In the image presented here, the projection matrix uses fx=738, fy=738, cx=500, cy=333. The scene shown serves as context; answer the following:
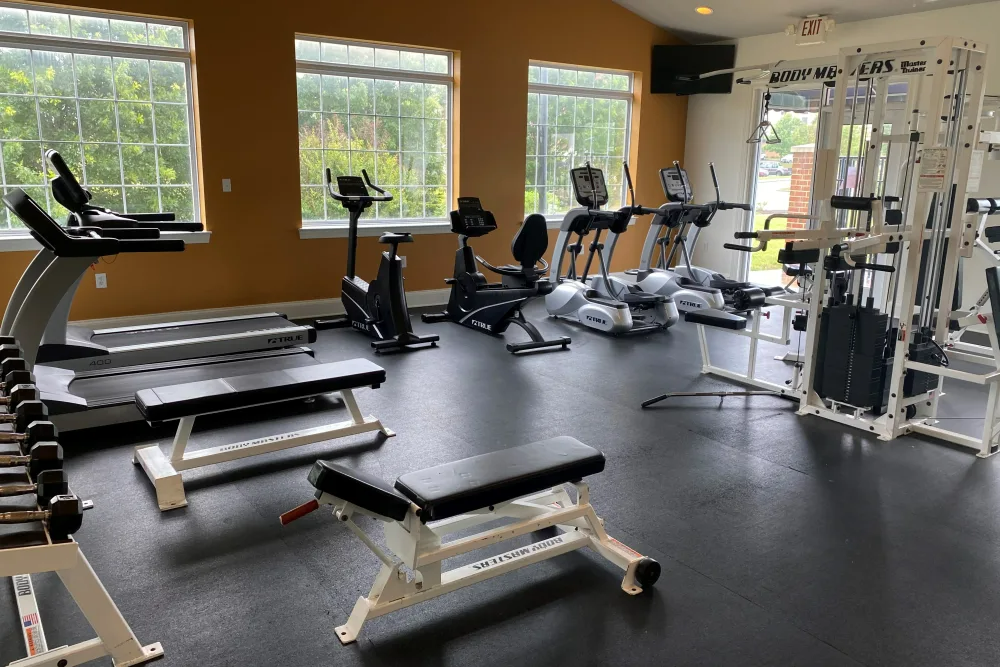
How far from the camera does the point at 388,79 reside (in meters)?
6.87

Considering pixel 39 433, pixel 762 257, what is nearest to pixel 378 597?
pixel 39 433

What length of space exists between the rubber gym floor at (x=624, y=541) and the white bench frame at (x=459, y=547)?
0.10 m

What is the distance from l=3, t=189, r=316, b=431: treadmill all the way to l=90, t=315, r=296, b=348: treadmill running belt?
38cm

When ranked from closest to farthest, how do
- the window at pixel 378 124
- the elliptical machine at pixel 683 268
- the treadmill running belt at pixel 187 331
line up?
1. the treadmill running belt at pixel 187 331
2. the window at pixel 378 124
3. the elliptical machine at pixel 683 268

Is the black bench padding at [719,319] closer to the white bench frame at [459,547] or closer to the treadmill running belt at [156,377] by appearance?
the white bench frame at [459,547]

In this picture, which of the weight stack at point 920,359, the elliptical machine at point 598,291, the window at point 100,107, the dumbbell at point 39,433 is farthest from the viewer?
the elliptical machine at point 598,291

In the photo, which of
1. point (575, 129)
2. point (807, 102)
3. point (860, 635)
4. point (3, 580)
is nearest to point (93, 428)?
point (3, 580)

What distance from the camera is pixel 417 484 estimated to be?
7.38 feet

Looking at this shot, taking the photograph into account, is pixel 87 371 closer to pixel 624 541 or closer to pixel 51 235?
pixel 51 235

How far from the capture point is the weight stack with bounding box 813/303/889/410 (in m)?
3.96

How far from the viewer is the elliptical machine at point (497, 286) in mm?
A: 5699

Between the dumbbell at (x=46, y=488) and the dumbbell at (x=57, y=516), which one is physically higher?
the dumbbell at (x=46, y=488)

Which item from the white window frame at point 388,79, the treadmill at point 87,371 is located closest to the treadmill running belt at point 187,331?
the treadmill at point 87,371

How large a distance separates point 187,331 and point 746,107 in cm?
616
